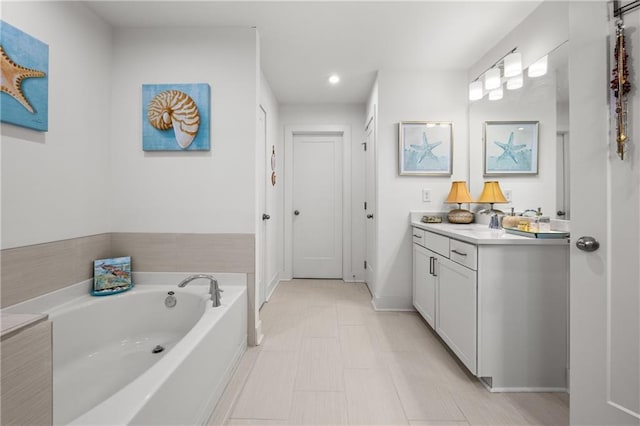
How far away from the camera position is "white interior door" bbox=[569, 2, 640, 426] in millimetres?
969

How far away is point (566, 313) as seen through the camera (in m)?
1.52

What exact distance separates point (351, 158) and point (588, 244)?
2.87 m

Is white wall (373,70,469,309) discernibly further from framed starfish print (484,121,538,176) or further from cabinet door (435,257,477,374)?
cabinet door (435,257,477,374)

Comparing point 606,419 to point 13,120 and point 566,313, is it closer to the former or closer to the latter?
point 566,313

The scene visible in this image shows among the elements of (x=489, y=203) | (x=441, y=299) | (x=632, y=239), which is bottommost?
(x=441, y=299)

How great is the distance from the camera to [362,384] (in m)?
1.60

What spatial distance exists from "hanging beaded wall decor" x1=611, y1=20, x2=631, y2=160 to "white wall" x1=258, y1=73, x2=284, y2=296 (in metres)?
2.34

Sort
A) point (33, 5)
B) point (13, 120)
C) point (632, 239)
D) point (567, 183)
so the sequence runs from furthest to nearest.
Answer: point (567, 183), point (33, 5), point (13, 120), point (632, 239)

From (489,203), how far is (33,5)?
3.26 m

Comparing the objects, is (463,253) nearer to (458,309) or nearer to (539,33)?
(458,309)

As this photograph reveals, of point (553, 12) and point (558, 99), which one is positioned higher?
point (553, 12)

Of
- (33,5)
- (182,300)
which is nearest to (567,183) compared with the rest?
(182,300)

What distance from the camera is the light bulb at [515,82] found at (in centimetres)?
202

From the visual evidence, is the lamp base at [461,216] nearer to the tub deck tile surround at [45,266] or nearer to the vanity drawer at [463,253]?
the vanity drawer at [463,253]
